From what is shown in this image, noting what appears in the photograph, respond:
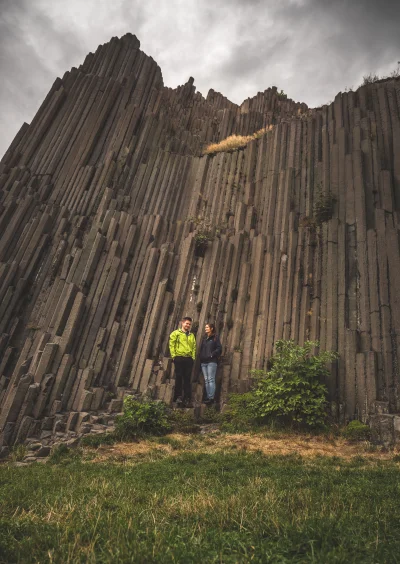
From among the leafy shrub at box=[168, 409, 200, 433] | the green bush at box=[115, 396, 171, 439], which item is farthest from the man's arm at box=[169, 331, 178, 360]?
the green bush at box=[115, 396, 171, 439]

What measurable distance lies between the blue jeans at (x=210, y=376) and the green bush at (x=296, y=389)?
4.23 feet

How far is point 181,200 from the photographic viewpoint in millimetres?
15398

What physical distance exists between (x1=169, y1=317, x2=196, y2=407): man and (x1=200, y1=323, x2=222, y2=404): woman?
12.6 inches

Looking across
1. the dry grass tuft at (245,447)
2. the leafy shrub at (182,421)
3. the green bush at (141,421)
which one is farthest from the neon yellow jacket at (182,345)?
the dry grass tuft at (245,447)

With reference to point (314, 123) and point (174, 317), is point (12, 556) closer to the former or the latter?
point (174, 317)

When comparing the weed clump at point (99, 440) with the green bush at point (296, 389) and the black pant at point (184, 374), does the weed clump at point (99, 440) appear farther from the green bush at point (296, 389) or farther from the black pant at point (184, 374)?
the green bush at point (296, 389)

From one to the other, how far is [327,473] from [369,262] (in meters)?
5.73

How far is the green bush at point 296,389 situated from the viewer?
758 centimetres

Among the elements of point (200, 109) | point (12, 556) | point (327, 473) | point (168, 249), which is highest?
point (200, 109)

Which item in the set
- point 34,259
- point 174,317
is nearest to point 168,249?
point 174,317

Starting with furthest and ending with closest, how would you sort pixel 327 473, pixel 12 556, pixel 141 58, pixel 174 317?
pixel 141 58 → pixel 174 317 → pixel 327 473 → pixel 12 556

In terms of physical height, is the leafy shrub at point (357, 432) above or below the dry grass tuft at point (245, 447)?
above

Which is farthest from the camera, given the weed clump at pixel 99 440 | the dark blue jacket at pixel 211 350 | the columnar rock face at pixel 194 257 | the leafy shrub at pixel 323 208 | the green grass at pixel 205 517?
the leafy shrub at pixel 323 208

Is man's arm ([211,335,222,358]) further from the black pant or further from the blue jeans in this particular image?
the black pant
